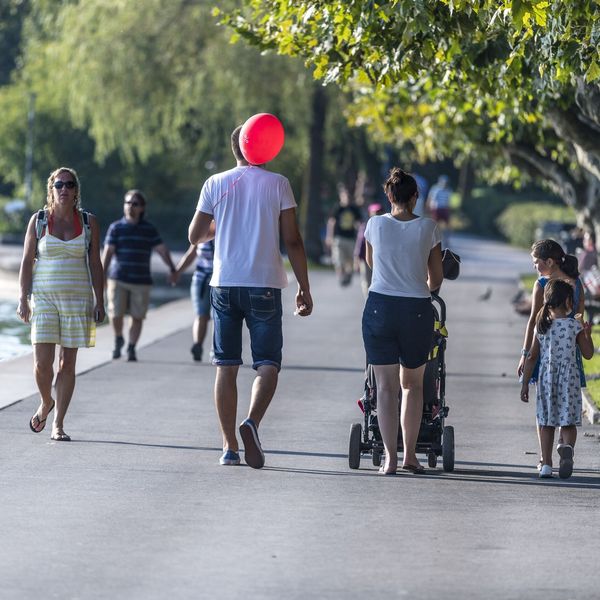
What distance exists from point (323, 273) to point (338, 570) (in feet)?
84.1

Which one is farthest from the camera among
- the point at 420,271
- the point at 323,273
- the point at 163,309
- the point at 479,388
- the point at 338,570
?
the point at 323,273

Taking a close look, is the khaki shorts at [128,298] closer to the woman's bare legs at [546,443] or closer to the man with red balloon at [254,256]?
the man with red balloon at [254,256]

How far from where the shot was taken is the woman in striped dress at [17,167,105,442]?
9.79m

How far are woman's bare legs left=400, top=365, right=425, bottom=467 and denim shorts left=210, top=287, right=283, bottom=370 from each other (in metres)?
0.73

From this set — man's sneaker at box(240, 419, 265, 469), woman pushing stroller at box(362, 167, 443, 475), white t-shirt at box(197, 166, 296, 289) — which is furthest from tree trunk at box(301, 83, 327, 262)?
man's sneaker at box(240, 419, 265, 469)

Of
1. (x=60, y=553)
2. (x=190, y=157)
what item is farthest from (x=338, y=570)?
(x=190, y=157)

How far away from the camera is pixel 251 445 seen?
28.4 feet

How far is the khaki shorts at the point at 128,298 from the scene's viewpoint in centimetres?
1523

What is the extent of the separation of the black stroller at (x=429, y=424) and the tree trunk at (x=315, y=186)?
2418cm

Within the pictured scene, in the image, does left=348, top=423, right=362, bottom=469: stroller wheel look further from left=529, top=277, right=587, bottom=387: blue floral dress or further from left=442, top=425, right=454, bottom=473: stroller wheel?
left=529, top=277, right=587, bottom=387: blue floral dress

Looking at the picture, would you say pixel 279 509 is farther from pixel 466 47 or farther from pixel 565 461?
pixel 466 47

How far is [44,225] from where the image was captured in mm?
9883

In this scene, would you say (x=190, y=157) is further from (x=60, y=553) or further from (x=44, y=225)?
(x=60, y=553)

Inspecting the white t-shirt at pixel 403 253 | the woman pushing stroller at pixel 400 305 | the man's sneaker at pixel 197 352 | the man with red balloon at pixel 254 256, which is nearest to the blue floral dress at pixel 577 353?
the woman pushing stroller at pixel 400 305
